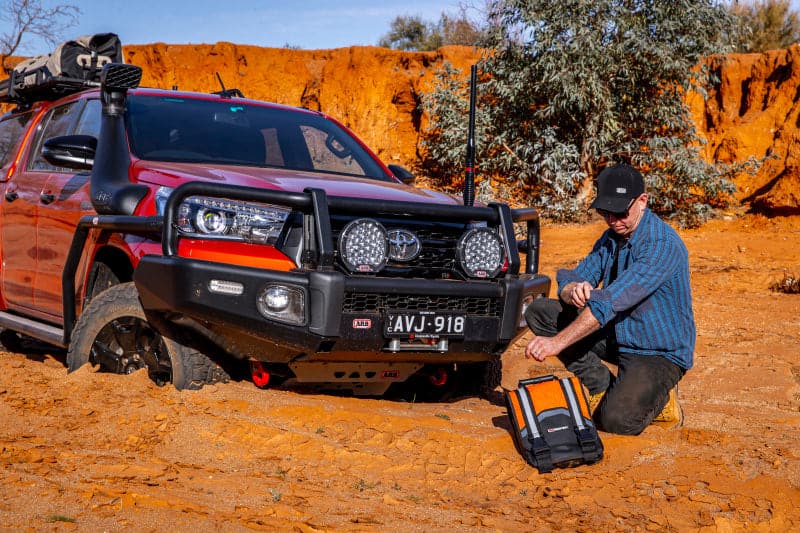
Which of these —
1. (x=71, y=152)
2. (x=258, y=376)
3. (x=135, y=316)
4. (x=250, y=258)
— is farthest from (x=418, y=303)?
(x=71, y=152)

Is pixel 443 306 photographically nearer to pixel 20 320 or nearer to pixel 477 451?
pixel 477 451

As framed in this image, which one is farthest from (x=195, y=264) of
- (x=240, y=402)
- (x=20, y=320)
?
(x=20, y=320)

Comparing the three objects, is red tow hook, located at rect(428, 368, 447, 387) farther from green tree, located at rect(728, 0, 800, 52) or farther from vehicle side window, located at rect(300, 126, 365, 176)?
green tree, located at rect(728, 0, 800, 52)

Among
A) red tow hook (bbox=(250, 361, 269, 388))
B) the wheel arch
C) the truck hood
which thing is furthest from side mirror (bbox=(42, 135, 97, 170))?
red tow hook (bbox=(250, 361, 269, 388))

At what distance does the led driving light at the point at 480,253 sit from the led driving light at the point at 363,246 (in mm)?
478

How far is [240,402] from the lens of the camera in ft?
14.9

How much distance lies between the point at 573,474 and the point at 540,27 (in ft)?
38.7

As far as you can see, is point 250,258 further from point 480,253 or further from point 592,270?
point 592,270

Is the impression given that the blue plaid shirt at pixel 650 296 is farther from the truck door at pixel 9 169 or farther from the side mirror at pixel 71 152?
the truck door at pixel 9 169

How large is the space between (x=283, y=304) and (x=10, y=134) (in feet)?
13.6

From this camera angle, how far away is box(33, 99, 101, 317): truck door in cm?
540

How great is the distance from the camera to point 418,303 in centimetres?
434

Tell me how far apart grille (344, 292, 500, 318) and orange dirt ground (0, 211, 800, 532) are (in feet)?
2.09

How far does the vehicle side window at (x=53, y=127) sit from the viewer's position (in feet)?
20.0
